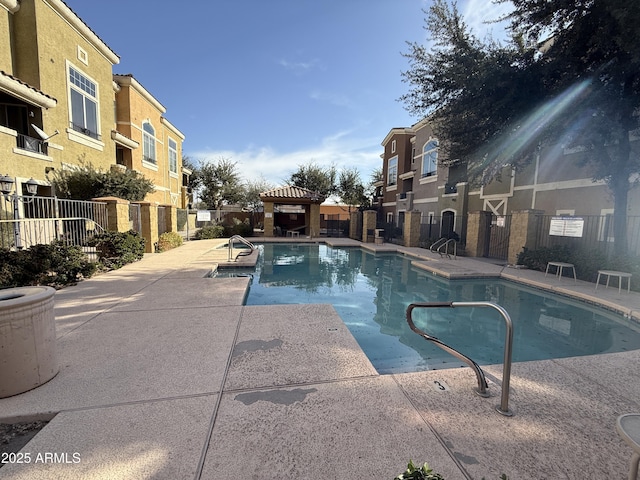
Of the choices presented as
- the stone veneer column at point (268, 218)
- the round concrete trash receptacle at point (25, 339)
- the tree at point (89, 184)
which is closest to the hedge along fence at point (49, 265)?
the round concrete trash receptacle at point (25, 339)

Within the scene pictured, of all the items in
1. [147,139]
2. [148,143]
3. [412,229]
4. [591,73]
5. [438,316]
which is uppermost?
[147,139]

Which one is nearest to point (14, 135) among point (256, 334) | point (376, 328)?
point (256, 334)

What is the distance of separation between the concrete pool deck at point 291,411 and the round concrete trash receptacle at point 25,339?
0.41 ft

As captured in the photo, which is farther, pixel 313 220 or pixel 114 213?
pixel 313 220

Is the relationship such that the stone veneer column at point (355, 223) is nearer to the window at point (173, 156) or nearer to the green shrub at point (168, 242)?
the green shrub at point (168, 242)

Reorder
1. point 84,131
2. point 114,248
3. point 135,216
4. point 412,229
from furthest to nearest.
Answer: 1. point 412,229
2. point 84,131
3. point 135,216
4. point 114,248

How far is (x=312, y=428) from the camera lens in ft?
7.71

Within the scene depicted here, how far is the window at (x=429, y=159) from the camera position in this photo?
21.3 meters

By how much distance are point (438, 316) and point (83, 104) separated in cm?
1829

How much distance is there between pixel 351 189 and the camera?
3672 cm

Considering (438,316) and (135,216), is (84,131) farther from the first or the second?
(438,316)

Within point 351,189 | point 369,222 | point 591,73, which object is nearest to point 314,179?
point 351,189

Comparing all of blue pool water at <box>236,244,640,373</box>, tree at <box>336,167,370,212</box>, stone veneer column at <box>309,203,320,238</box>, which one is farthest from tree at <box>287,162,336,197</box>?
blue pool water at <box>236,244,640,373</box>

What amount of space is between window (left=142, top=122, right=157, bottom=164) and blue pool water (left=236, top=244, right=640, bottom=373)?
15173 mm
